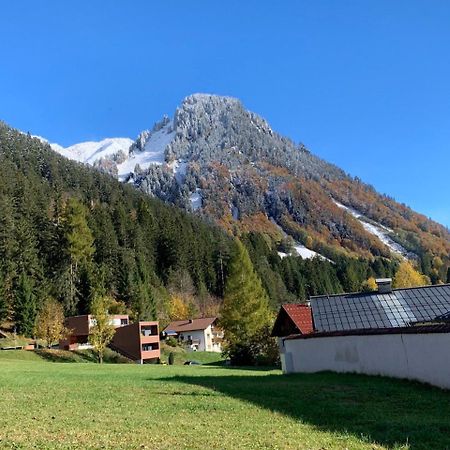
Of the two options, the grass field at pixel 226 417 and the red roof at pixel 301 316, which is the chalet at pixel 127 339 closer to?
the red roof at pixel 301 316

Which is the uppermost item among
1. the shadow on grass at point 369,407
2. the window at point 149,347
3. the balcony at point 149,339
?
the shadow on grass at point 369,407

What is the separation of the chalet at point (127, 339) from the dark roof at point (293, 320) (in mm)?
33343

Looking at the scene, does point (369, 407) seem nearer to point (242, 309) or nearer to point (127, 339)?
point (242, 309)

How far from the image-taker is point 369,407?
568 inches

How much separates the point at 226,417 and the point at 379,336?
12.9m

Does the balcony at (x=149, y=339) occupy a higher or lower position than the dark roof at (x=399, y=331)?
lower

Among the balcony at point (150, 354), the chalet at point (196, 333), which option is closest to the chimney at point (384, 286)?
the balcony at point (150, 354)

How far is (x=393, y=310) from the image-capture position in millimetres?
34781

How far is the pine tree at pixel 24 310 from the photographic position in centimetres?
6838

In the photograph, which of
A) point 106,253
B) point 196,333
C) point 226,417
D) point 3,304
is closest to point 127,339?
point 3,304

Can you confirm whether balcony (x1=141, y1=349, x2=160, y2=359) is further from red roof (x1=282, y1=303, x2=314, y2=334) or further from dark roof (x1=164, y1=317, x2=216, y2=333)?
red roof (x1=282, y1=303, x2=314, y2=334)

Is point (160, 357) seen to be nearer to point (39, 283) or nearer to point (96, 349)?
point (96, 349)

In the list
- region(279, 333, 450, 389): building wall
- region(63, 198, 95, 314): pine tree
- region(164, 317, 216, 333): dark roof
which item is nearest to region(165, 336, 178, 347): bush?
region(164, 317, 216, 333): dark roof

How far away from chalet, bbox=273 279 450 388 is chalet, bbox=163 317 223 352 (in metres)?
53.8
